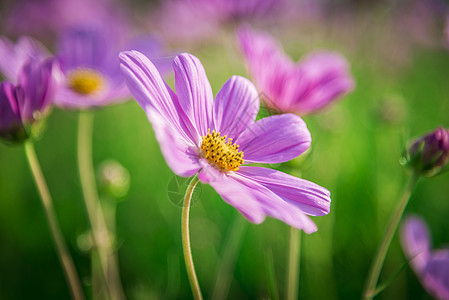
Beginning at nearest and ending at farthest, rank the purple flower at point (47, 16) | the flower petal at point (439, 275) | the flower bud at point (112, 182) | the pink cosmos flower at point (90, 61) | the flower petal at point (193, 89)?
the flower petal at point (193, 89), the flower petal at point (439, 275), the flower bud at point (112, 182), the pink cosmos flower at point (90, 61), the purple flower at point (47, 16)

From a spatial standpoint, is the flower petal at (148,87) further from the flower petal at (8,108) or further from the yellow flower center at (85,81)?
the yellow flower center at (85,81)

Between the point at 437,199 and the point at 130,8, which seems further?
the point at 130,8

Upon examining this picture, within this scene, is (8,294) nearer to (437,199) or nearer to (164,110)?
(164,110)

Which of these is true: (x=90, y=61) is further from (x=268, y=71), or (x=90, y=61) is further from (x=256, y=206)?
→ (x=256, y=206)

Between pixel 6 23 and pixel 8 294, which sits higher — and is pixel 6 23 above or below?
above

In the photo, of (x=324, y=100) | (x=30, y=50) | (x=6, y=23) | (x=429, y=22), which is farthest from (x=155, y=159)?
(x=429, y=22)

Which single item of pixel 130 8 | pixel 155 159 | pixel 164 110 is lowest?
pixel 155 159

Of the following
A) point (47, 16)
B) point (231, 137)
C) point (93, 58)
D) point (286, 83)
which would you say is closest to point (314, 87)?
point (286, 83)

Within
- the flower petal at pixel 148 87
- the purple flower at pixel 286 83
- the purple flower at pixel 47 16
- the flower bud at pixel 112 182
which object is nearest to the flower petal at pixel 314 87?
the purple flower at pixel 286 83
